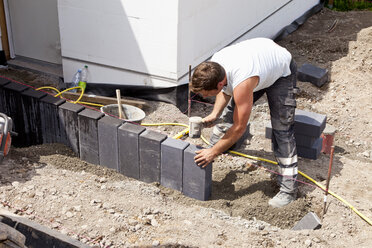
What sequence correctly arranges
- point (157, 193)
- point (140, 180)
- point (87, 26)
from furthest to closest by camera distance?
point (87, 26)
point (140, 180)
point (157, 193)

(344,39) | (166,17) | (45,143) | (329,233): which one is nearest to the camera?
(329,233)

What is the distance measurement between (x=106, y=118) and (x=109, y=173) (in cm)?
60

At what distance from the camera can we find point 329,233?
4.32 metres

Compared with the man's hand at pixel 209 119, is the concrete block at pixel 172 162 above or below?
below

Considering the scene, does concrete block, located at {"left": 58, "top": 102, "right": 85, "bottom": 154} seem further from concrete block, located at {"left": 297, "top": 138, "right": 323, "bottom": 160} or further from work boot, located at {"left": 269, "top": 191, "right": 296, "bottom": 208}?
concrete block, located at {"left": 297, "top": 138, "right": 323, "bottom": 160}

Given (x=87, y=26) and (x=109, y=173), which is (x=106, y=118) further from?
(x=87, y=26)

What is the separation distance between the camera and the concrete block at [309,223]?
4351mm

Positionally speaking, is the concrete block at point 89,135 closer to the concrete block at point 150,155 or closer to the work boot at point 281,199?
the concrete block at point 150,155

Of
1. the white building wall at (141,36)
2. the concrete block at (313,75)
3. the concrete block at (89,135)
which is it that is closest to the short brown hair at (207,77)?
the concrete block at (89,135)

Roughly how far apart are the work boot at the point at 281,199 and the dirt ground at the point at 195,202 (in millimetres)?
68

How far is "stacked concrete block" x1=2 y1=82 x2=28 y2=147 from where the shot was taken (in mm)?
5512

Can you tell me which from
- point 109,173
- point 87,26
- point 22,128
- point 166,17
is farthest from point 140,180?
point 87,26

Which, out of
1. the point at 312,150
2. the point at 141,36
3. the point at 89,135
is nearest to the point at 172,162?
the point at 89,135

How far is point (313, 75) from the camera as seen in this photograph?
25.7 ft
